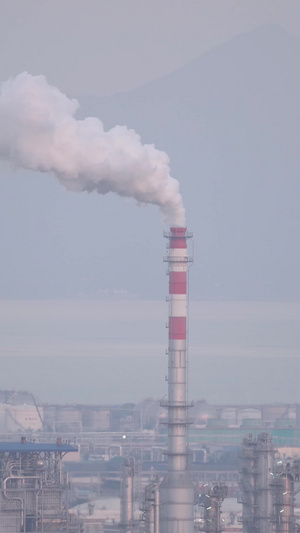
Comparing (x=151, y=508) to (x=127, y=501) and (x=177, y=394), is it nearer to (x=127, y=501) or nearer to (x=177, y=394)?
(x=127, y=501)

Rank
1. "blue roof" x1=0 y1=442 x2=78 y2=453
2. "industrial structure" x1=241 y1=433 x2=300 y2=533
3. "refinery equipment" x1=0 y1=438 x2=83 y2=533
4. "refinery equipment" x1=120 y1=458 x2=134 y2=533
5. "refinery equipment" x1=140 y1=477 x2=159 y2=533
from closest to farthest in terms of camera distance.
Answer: "refinery equipment" x1=0 y1=438 x2=83 y2=533, "blue roof" x1=0 y1=442 x2=78 y2=453, "refinery equipment" x1=140 y1=477 x2=159 y2=533, "industrial structure" x1=241 y1=433 x2=300 y2=533, "refinery equipment" x1=120 y1=458 x2=134 y2=533

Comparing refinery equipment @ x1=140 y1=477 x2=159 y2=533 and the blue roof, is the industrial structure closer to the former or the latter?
refinery equipment @ x1=140 y1=477 x2=159 y2=533

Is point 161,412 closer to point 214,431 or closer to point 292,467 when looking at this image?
point 214,431

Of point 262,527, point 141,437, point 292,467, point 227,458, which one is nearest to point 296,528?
point 292,467

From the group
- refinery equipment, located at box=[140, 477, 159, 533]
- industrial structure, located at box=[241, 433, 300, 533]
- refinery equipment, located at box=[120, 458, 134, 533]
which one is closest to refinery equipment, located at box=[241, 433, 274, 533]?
industrial structure, located at box=[241, 433, 300, 533]

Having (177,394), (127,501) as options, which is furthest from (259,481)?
(177,394)

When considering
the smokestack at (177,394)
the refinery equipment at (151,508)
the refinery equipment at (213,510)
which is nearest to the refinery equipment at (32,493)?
the refinery equipment at (151,508)
